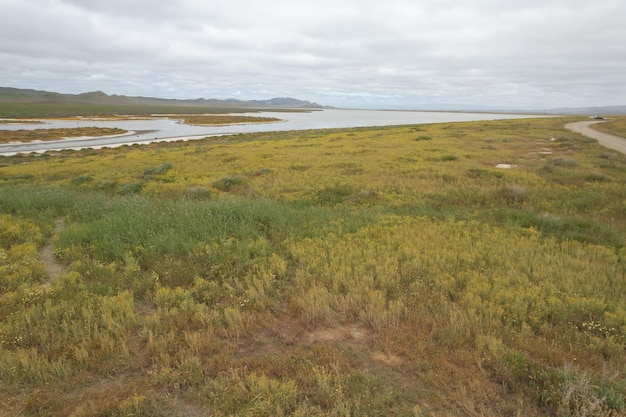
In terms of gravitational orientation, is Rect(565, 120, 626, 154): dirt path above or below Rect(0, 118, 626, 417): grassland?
above

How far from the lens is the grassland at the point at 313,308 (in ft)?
13.3

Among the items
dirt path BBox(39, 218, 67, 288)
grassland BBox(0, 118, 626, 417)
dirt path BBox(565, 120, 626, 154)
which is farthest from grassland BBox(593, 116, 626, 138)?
dirt path BBox(39, 218, 67, 288)

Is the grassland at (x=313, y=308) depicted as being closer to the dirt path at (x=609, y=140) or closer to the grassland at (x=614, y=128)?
the dirt path at (x=609, y=140)

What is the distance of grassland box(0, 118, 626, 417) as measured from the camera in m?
4.07

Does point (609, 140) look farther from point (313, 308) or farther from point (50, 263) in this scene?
point (50, 263)

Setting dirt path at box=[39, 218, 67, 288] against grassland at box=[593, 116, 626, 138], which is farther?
grassland at box=[593, 116, 626, 138]

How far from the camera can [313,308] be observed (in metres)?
5.83

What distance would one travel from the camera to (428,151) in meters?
26.8

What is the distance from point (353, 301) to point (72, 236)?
7.79 meters

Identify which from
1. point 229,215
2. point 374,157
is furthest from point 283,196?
point 374,157

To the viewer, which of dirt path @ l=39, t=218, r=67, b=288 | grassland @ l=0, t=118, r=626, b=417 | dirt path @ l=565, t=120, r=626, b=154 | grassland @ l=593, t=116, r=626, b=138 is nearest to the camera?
grassland @ l=0, t=118, r=626, b=417

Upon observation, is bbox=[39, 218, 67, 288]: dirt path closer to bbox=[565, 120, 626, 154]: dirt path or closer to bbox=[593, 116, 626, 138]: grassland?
bbox=[565, 120, 626, 154]: dirt path

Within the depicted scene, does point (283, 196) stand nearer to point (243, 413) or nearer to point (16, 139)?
point (243, 413)

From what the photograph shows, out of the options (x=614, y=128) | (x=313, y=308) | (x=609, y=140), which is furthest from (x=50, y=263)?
(x=614, y=128)
